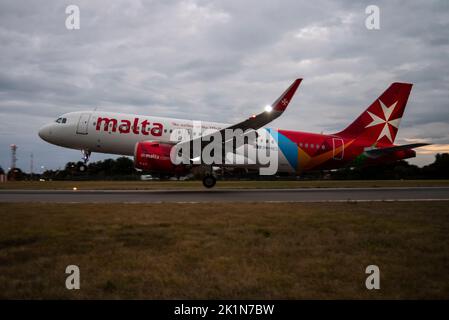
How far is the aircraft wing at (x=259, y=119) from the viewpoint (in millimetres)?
19277

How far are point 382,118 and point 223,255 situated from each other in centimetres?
2497

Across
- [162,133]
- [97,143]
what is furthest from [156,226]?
[97,143]

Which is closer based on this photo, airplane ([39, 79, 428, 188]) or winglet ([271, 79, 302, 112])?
winglet ([271, 79, 302, 112])

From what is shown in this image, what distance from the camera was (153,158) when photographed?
2103cm

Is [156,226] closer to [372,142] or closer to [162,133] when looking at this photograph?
[162,133]

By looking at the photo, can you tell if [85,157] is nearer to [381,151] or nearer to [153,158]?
[153,158]

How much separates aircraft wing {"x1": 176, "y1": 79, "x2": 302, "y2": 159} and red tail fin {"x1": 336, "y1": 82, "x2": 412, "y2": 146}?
9308mm

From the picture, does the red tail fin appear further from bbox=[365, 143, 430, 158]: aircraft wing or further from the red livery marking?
the red livery marking

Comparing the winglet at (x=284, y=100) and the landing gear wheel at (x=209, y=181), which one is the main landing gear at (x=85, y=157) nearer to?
the landing gear wheel at (x=209, y=181)

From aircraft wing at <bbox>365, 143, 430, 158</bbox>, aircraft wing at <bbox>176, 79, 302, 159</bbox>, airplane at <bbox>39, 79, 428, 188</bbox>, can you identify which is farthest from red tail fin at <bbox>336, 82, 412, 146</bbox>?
aircraft wing at <bbox>176, 79, 302, 159</bbox>

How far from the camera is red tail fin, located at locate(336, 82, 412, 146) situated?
1060 inches

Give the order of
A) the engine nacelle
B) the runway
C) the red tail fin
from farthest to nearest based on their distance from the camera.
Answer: the red tail fin → the engine nacelle → the runway

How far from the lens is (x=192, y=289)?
14.2ft

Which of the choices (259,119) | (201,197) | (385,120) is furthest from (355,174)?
(201,197)
